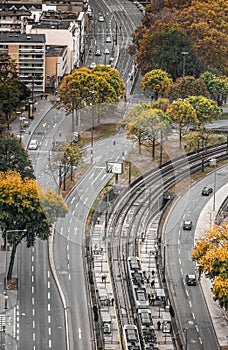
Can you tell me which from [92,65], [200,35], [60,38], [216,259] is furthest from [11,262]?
[92,65]

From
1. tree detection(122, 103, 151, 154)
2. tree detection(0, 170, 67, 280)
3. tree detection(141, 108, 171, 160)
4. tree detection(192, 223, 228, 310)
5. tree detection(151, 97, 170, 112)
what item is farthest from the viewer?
tree detection(151, 97, 170, 112)

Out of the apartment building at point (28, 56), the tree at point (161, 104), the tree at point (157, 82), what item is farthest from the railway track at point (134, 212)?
the apartment building at point (28, 56)

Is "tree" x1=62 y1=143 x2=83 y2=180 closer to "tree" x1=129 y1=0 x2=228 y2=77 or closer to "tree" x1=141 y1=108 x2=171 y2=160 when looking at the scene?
"tree" x1=141 y1=108 x2=171 y2=160

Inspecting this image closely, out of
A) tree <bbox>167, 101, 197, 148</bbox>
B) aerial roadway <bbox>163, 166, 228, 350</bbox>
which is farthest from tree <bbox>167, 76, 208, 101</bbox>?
aerial roadway <bbox>163, 166, 228, 350</bbox>

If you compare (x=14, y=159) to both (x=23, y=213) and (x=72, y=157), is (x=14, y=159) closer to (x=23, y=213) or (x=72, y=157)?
(x=72, y=157)

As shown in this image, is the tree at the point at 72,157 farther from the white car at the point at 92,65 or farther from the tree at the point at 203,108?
the white car at the point at 92,65

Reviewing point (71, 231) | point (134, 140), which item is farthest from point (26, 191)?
point (134, 140)

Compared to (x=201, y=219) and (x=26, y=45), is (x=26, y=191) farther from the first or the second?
(x=26, y=45)
